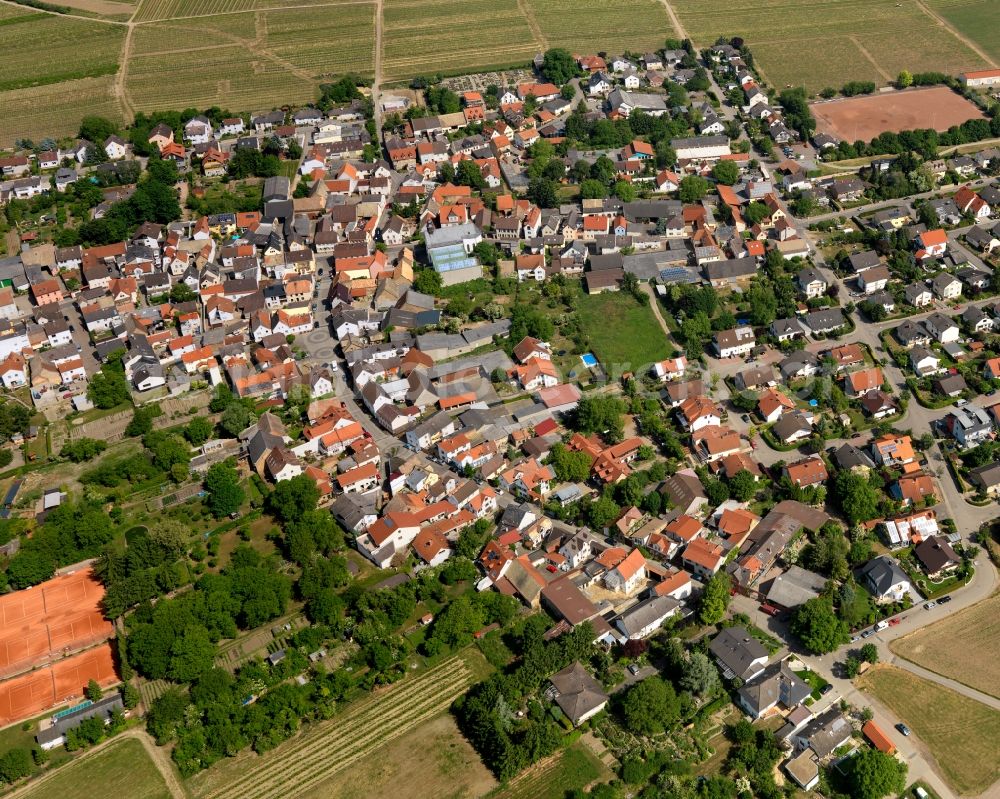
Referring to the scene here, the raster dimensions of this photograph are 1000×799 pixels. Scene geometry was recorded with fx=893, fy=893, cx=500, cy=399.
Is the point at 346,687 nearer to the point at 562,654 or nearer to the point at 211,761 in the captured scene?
the point at 211,761

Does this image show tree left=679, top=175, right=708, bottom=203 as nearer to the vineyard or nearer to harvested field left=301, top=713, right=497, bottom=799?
the vineyard

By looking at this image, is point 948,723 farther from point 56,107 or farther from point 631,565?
point 56,107

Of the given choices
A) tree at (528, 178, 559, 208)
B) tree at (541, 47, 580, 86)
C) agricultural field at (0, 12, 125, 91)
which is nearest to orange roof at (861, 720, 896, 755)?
tree at (528, 178, 559, 208)

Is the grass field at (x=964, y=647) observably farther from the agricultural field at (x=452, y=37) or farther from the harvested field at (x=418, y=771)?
the agricultural field at (x=452, y=37)

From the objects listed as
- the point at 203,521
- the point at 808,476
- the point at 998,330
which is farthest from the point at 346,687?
the point at 998,330

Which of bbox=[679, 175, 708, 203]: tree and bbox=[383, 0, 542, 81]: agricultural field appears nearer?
bbox=[679, 175, 708, 203]: tree

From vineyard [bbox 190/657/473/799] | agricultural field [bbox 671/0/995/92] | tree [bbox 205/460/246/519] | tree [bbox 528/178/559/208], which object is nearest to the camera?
vineyard [bbox 190/657/473/799]

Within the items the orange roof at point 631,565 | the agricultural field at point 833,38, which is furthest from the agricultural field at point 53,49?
the orange roof at point 631,565
